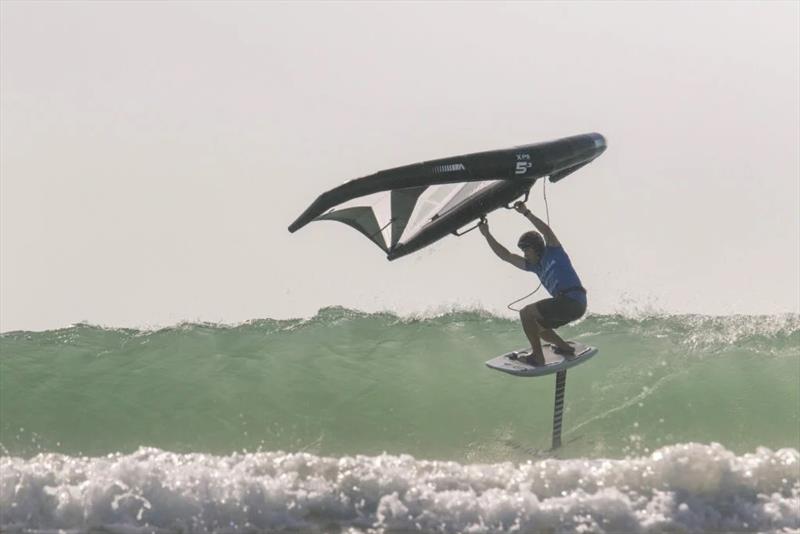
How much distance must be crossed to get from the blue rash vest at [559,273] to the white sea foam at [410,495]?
1.31m

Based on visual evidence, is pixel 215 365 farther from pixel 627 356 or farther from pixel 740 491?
pixel 740 491

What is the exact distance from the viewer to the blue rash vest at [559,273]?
8609 millimetres

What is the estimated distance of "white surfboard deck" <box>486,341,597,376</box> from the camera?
870 centimetres

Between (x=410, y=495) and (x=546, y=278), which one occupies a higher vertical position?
(x=546, y=278)

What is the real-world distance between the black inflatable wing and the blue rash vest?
0.54 meters

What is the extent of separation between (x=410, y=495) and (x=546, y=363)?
1.57 m

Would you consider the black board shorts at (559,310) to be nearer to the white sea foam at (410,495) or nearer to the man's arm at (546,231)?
the man's arm at (546,231)

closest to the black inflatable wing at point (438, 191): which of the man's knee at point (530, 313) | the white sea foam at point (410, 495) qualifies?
the man's knee at point (530, 313)

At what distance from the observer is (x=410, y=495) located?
321 inches

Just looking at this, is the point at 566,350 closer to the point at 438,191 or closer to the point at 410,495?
the point at 438,191

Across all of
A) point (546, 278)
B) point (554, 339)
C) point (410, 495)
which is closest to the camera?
point (410, 495)

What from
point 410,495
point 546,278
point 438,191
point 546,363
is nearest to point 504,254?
point 546,278

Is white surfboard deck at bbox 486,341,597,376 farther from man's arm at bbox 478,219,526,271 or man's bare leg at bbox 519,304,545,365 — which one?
man's arm at bbox 478,219,526,271

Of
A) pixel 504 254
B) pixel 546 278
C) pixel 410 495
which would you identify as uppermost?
pixel 504 254
